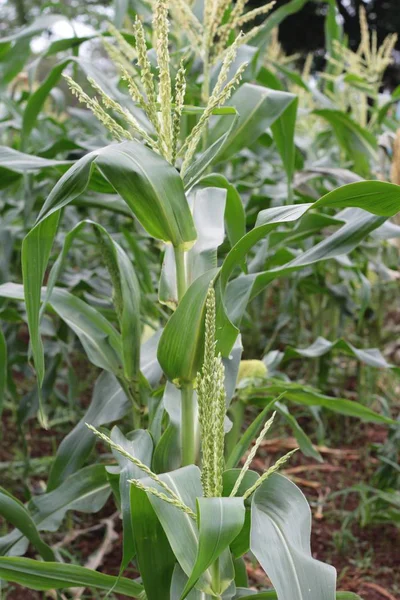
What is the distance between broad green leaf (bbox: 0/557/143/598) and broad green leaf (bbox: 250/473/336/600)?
187 millimetres

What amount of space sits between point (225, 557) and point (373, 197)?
0.41 m

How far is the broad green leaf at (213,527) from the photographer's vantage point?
57 centimetres

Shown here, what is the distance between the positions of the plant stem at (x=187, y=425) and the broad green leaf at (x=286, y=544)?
10 centimetres

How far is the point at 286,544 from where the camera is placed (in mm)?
653

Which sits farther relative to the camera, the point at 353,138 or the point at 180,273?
the point at 353,138

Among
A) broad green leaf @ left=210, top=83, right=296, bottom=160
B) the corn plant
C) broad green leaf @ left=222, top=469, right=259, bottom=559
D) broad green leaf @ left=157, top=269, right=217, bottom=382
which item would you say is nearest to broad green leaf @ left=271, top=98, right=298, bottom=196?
broad green leaf @ left=210, top=83, right=296, bottom=160

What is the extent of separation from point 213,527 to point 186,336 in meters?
0.24

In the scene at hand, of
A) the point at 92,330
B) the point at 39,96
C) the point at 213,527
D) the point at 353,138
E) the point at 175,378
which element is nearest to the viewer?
the point at 213,527

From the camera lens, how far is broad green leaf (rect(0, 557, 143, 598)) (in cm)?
73

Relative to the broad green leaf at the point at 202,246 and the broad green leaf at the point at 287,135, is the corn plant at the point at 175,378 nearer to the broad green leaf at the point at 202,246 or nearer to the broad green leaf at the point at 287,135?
the broad green leaf at the point at 202,246

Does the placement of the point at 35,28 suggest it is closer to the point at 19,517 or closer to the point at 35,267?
the point at 35,267

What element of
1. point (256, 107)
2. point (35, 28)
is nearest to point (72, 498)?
point (256, 107)

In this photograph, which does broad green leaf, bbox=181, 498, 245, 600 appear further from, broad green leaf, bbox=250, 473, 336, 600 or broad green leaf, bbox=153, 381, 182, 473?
broad green leaf, bbox=153, 381, 182, 473

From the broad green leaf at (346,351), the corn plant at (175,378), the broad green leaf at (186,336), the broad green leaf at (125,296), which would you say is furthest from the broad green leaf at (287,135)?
the broad green leaf at (186,336)
